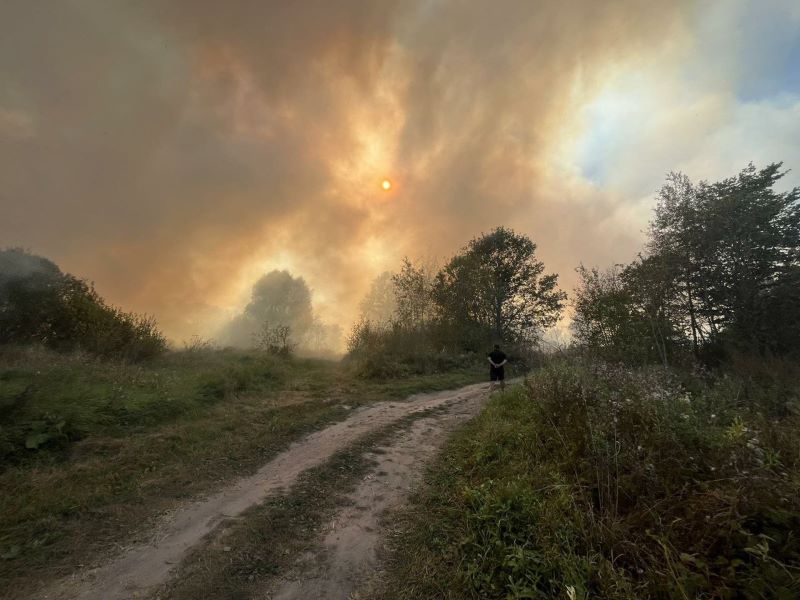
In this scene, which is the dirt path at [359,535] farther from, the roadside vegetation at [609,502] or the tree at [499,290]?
the tree at [499,290]

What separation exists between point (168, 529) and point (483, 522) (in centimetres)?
398

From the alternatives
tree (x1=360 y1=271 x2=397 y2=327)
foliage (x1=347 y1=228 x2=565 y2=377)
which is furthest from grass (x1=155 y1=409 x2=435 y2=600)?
tree (x1=360 y1=271 x2=397 y2=327)

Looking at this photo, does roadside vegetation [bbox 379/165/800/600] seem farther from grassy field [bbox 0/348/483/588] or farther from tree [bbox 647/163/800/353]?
tree [bbox 647/163/800/353]

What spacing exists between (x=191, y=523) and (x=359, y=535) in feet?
7.29

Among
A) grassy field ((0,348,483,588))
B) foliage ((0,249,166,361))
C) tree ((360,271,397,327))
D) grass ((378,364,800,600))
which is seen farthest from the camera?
tree ((360,271,397,327))

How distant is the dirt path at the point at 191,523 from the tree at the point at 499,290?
70.6 ft

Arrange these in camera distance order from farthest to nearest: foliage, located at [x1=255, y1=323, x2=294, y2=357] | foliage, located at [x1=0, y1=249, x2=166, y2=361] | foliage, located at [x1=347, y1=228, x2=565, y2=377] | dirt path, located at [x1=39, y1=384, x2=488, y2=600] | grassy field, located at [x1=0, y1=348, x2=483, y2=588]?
foliage, located at [x1=347, y1=228, x2=565, y2=377] → foliage, located at [x1=255, y1=323, x2=294, y2=357] → foliage, located at [x1=0, y1=249, x2=166, y2=361] → grassy field, located at [x1=0, y1=348, x2=483, y2=588] → dirt path, located at [x1=39, y1=384, x2=488, y2=600]

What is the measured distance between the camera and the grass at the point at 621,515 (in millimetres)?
2600

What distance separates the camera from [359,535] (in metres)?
4.15

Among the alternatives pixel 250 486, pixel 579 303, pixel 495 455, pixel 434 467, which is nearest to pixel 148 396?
pixel 250 486

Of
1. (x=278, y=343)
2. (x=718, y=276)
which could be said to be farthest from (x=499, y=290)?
(x=278, y=343)

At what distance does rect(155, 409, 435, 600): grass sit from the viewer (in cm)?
322

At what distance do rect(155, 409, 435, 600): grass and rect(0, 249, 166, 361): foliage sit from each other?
1283cm

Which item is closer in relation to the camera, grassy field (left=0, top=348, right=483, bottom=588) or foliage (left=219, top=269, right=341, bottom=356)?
grassy field (left=0, top=348, right=483, bottom=588)
